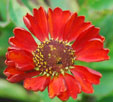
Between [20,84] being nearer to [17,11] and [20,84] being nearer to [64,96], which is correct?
[17,11]

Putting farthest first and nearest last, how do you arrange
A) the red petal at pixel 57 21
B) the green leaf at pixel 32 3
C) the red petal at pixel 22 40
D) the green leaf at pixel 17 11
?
the green leaf at pixel 32 3, the green leaf at pixel 17 11, the red petal at pixel 57 21, the red petal at pixel 22 40

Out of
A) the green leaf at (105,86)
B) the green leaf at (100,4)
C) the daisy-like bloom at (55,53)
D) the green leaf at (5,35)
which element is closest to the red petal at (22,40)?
the daisy-like bloom at (55,53)

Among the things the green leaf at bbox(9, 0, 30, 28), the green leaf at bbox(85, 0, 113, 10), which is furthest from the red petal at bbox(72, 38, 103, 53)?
the green leaf at bbox(85, 0, 113, 10)

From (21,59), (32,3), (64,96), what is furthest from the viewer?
(32,3)

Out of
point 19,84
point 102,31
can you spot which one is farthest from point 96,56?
point 19,84

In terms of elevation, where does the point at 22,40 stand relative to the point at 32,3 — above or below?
below

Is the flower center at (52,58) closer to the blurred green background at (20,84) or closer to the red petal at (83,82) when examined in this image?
the red petal at (83,82)

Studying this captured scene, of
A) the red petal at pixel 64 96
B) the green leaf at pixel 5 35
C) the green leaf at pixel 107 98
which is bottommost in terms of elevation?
the green leaf at pixel 107 98

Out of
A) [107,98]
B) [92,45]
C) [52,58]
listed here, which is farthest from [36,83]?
[107,98]
